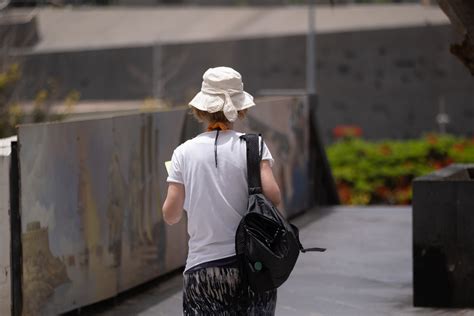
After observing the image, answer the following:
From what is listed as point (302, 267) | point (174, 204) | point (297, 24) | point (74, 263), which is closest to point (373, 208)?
point (302, 267)

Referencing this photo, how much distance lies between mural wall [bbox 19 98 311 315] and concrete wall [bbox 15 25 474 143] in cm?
2115

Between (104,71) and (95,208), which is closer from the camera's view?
(95,208)

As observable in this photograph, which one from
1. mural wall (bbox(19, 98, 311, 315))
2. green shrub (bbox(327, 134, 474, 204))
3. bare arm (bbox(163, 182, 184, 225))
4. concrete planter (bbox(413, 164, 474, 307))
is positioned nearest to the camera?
bare arm (bbox(163, 182, 184, 225))

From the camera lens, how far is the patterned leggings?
5465mm

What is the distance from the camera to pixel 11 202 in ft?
25.5

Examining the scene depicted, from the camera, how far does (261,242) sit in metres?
5.34

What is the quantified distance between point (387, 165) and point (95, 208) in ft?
43.9

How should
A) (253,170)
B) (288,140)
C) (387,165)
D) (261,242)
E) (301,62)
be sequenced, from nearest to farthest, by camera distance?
(261,242)
(253,170)
(288,140)
(387,165)
(301,62)

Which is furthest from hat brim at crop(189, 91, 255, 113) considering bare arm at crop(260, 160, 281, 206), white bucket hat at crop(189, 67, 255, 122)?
bare arm at crop(260, 160, 281, 206)

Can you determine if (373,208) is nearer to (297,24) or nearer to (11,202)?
(11,202)

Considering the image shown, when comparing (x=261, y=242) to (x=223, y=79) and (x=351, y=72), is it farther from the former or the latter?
(x=351, y=72)

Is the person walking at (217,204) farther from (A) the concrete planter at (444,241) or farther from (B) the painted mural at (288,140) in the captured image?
(B) the painted mural at (288,140)

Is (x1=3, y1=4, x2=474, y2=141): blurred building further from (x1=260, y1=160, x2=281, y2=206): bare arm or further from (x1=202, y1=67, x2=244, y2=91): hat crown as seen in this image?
(x1=260, y1=160, x2=281, y2=206): bare arm

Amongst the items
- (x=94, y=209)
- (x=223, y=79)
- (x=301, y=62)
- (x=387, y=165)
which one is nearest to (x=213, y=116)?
(x=223, y=79)
